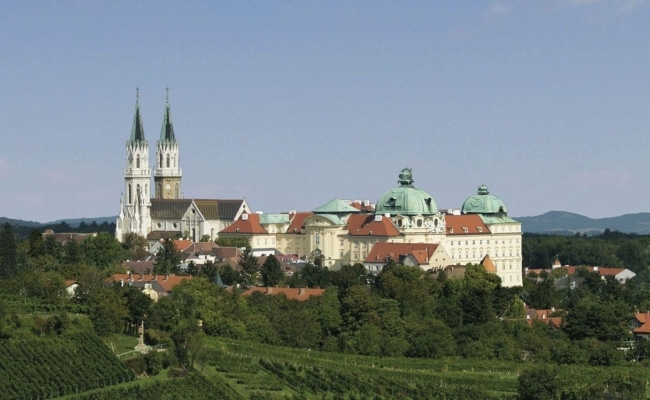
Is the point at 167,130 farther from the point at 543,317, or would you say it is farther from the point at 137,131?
the point at 543,317

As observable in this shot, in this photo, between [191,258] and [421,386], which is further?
[191,258]

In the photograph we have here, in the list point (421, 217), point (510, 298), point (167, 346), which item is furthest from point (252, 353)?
point (421, 217)

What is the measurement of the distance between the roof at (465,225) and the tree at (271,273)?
16.4 m

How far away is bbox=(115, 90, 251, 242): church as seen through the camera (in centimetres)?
12550

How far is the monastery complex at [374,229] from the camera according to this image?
104 m

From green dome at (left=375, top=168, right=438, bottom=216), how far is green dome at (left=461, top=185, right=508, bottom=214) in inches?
248

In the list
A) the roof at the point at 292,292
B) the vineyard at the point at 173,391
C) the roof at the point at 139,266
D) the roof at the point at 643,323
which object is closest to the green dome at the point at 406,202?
the roof at the point at 139,266

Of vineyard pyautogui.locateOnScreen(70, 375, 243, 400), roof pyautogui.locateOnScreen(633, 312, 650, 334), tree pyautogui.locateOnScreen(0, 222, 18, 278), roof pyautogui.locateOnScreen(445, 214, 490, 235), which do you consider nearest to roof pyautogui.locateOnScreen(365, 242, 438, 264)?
roof pyautogui.locateOnScreen(445, 214, 490, 235)

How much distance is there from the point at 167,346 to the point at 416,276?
2587cm

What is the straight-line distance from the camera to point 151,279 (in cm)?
8569

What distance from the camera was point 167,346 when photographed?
6506 cm

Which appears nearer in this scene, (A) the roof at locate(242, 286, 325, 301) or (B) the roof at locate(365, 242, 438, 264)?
(A) the roof at locate(242, 286, 325, 301)

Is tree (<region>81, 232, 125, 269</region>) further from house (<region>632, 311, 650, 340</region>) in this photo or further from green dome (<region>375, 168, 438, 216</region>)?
house (<region>632, 311, 650, 340</region>)

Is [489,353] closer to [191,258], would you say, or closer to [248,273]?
[248,273]
